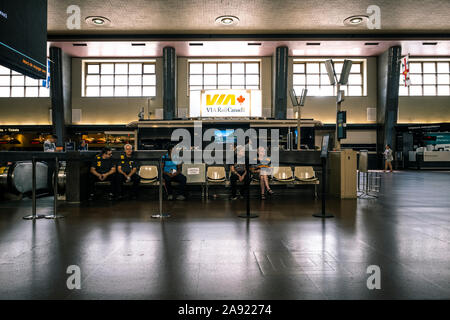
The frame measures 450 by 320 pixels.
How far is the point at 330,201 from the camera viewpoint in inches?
284

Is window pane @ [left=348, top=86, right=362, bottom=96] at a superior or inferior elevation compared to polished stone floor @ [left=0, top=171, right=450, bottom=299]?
superior

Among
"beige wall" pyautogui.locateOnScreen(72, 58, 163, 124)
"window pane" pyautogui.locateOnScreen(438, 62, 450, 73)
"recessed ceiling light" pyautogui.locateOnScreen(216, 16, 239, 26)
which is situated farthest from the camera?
"window pane" pyautogui.locateOnScreen(438, 62, 450, 73)

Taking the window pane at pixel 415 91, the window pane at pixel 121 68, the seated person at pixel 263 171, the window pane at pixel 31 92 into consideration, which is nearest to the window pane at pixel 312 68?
the window pane at pixel 415 91

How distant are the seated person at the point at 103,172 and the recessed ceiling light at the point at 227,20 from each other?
10080 millimetres

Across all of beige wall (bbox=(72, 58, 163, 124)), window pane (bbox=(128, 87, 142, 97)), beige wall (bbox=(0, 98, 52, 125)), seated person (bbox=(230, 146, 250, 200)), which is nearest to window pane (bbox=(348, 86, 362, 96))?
beige wall (bbox=(72, 58, 163, 124))

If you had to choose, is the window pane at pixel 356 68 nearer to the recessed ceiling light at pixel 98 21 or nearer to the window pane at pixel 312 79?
the window pane at pixel 312 79

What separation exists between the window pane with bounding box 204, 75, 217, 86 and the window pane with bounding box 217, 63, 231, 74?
0.53m

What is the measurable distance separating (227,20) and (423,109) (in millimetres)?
13950

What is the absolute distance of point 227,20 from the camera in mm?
15219

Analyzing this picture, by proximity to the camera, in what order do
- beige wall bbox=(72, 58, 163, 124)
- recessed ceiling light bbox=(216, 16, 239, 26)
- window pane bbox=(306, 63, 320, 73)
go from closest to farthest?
recessed ceiling light bbox=(216, 16, 239, 26) → beige wall bbox=(72, 58, 163, 124) → window pane bbox=(306, 63, 320, 73)

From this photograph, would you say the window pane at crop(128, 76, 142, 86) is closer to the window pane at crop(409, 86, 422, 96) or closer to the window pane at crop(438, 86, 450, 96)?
the window pane at crop(409, 86, 422, 96)

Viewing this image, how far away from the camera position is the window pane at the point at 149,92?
20.2 metres

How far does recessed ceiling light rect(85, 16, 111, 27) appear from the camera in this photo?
1479 centimetres

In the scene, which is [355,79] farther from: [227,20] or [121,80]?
[121,80]
